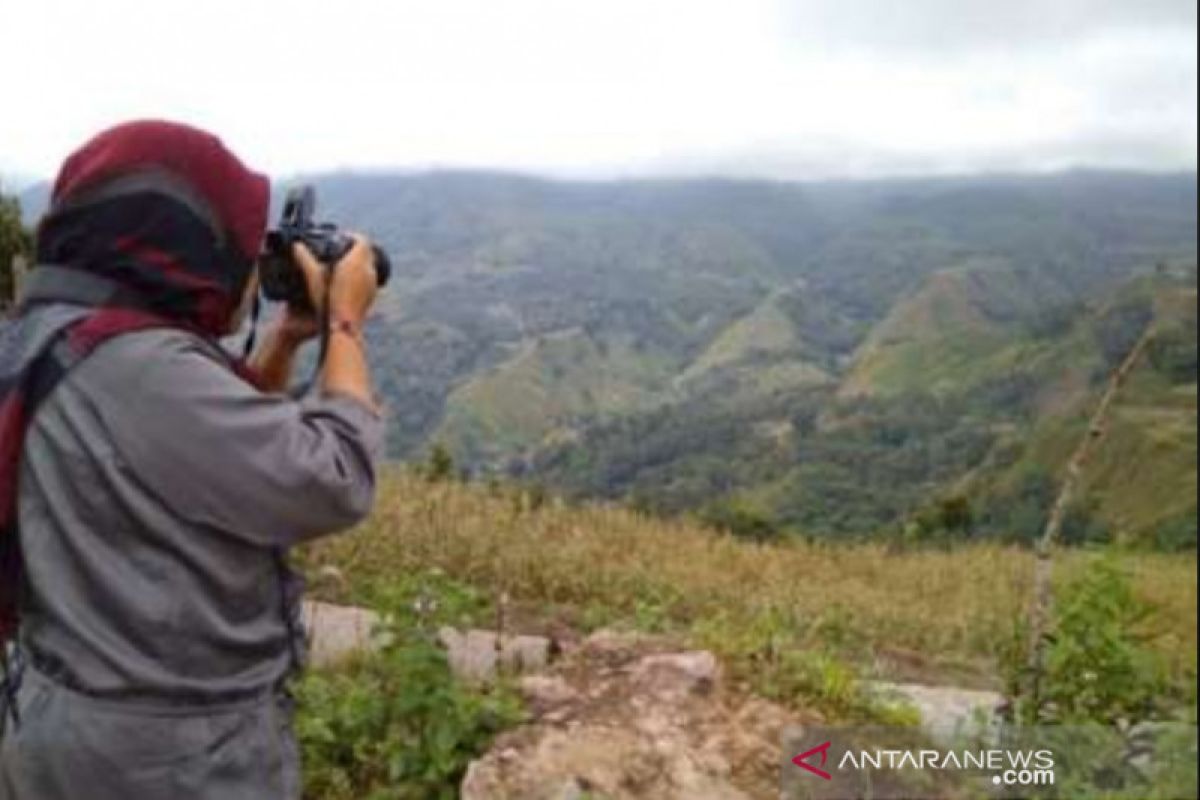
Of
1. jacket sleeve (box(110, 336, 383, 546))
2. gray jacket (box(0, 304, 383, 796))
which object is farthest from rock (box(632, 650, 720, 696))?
jacket sleeve (box(110, 336, 383, 546))

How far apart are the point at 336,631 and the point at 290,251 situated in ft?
11.6

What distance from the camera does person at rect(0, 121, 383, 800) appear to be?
1962 millimetres

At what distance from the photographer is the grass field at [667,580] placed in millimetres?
6031

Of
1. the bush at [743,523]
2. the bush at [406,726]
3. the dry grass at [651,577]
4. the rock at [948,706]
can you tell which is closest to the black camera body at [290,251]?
the rock at [948,706]

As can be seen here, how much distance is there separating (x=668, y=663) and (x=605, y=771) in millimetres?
547

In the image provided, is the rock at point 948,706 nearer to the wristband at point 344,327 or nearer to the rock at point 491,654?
the rock at point 491,654

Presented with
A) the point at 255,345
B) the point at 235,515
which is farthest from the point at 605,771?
the point at 235,515

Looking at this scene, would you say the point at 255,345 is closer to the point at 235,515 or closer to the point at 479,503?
the point at 235,515

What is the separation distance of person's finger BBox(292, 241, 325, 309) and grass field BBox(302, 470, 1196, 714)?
8.49 ft

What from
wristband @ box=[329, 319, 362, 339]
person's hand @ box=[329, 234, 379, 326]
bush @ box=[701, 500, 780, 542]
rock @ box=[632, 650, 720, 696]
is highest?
person's hand @ box=[329, 234, 379, 326]

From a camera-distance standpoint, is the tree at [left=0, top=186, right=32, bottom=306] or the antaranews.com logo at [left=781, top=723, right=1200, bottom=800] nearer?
the antaranews.com logo at [left=781, top=723, right=1200, bottom=800]

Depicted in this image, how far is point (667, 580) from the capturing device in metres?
7.19

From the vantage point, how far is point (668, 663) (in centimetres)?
399

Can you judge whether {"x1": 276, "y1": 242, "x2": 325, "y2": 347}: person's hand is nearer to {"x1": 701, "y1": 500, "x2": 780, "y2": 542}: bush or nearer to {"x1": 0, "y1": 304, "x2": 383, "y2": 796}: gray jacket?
{"x1": 0, "y1": 304, "x2": 383, "y2": 796}: gray jacket
